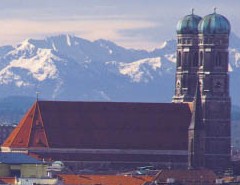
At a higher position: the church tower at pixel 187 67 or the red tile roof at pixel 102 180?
the church tower at pixel 187 67

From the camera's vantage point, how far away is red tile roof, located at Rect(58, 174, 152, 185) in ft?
432

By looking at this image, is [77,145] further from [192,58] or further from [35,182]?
[35,182]

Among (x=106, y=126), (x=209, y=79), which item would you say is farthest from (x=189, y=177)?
(x=209, y=79)

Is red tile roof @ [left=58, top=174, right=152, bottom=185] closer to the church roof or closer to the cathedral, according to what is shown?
the cathedral

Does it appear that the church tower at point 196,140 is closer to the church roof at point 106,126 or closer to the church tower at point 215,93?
the church tower at point 215,93

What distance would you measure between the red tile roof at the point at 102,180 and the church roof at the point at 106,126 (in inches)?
1065

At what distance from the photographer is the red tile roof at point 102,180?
432 ft

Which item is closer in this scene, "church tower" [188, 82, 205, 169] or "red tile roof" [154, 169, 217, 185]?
"red tile roof" [154, 169, 217, 185]

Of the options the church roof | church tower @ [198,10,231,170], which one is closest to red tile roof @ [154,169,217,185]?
church tower @ [198,10,231,170]

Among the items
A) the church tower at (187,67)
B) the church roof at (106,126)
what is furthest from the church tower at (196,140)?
the church tower at (187,67)

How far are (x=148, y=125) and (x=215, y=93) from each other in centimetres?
584

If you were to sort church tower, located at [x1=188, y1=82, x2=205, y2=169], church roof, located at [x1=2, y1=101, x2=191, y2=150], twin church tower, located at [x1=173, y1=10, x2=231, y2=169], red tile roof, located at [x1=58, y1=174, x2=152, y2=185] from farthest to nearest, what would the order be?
twin church tower, located at [x1=173, y1=10, x2=231, y2=169] < church roof, located at [x1=2, y1=101, x2=191, y2=150] < church tower, located at [x1=188, y1=82, x2=205, y2=169] < red tile roof, located at [x1=58, y1=174, x2=152, y2=185]

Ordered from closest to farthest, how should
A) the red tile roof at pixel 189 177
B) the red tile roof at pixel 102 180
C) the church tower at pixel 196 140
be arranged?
the red tile roof at pixel 102 180 < the red tile roof at pixel 189 177 < the church tower at pixel 196 140

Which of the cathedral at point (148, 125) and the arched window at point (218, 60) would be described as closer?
the cathedral at point (148, 125)
